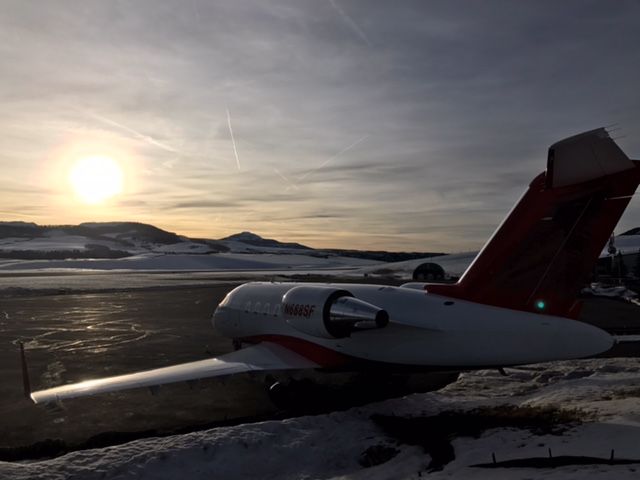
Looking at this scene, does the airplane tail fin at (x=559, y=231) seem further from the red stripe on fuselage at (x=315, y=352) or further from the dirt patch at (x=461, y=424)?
the red stripe on fuselage at (x=315, y=352)

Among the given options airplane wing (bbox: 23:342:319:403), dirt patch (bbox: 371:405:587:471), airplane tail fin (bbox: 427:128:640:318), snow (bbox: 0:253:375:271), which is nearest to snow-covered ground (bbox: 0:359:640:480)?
dirt patch (bbox: 371:405:587:471)

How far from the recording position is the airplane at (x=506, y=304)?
10.2 m

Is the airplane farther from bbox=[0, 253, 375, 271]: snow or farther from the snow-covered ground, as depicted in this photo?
bbox=[0, 253, 375, 271]: snow

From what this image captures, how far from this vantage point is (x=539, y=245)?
10.9 meters

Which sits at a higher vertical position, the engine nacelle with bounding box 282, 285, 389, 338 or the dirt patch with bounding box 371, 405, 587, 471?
the engine nacelle with bounding box 282, 285, 389, 338

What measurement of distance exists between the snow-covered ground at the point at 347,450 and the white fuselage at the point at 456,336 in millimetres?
1375

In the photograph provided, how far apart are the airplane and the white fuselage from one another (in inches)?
0.8

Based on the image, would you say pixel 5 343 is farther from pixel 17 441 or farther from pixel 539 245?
pixel 539 245

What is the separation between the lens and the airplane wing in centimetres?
1058

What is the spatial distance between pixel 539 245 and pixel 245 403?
27.3 ft

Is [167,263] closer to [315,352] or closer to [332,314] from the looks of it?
[315,352]

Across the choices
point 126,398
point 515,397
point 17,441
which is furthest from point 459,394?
point 17,441

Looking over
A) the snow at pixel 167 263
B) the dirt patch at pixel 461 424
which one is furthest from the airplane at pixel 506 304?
the snow at pixel 167 263

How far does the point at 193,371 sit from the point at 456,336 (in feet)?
19.9
